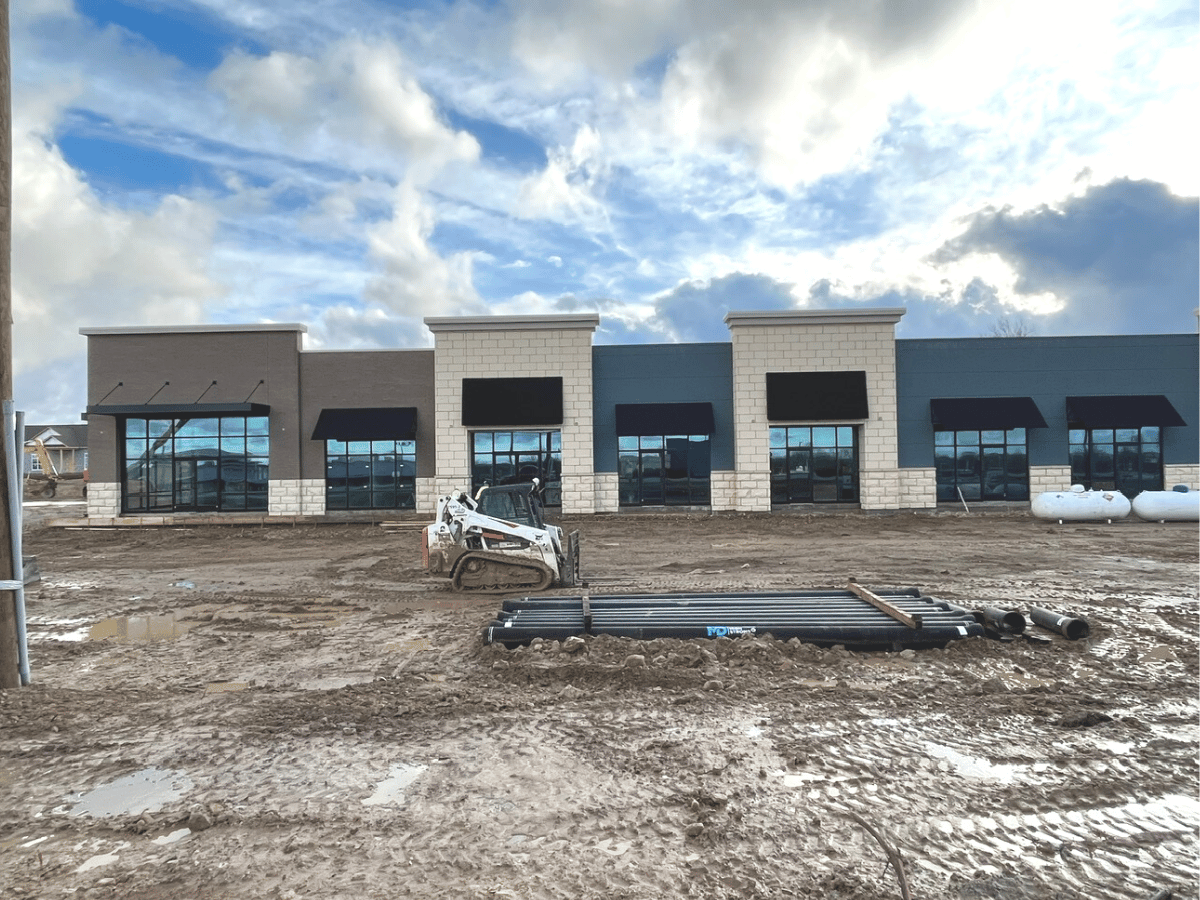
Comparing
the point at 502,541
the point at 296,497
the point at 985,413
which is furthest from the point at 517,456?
the point at 985,413

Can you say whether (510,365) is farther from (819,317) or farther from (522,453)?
(819,317)

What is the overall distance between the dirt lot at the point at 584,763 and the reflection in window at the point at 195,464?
20.1m

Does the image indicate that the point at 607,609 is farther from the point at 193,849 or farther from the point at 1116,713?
the point at 193,849

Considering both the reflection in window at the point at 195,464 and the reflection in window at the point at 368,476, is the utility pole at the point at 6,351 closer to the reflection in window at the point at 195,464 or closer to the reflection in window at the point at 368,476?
the reflection in window at the point at 368,476

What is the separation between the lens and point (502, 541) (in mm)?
12664

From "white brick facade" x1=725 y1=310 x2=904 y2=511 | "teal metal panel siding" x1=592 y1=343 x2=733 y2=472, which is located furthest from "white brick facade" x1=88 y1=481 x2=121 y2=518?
"white brick facade" x1=725 y1=310 x2=904 y2=511

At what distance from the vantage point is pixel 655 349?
1196 inches

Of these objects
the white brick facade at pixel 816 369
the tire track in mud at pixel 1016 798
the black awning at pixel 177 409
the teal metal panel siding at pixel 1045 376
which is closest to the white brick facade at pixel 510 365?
the white brick facade at pixel 816 369

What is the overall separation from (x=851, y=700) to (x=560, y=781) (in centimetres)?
311

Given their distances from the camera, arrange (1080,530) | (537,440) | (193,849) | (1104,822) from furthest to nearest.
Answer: (537,440) < (1080,530) < (1104,822) < (193,849)

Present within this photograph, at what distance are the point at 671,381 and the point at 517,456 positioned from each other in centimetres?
688

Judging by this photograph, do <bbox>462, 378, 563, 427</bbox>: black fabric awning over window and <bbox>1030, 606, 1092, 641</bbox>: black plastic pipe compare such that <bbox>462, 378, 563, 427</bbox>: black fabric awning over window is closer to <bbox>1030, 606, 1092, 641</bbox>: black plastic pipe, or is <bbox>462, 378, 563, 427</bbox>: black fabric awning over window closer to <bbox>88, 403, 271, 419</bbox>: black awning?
<bbox>88, 403, 271, 419</bbox>: black awning

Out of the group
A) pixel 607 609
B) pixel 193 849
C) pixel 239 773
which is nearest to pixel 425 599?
pixel 607 609

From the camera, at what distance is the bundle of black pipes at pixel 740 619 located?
870 centimetres
